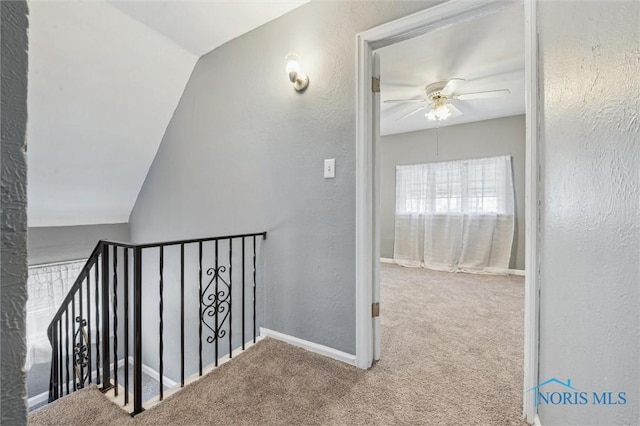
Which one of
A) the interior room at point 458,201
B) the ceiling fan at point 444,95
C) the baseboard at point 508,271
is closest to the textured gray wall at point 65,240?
the interior room at point 458,201

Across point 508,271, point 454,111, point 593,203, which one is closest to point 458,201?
point 508,271

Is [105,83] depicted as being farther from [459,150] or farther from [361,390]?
[459,150]

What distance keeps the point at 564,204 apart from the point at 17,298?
1343 mm

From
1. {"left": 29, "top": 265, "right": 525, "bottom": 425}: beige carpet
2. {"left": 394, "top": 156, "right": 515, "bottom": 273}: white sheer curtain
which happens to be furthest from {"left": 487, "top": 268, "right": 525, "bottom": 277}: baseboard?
{"left": 29, "top": 265, "right": 525, "bottom": 425}: beige carpet

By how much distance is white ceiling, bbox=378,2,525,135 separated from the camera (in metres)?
2.11

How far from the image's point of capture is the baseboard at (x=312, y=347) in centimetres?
176

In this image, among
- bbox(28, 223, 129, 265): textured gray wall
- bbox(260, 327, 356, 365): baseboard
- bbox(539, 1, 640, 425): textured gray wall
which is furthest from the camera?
bbox(28, 223, 129, 265): textured gray wall

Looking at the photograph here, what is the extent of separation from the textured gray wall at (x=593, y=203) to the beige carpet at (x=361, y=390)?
0.46 m

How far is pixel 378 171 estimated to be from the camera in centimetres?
179

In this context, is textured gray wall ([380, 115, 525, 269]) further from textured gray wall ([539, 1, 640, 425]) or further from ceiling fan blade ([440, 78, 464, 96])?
textured gray wall ([539, 1, 640, 425])

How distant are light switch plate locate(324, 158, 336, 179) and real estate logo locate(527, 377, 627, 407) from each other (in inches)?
55.8

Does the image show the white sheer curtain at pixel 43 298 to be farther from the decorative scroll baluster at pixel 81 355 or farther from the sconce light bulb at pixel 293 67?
the sconce light bulb at pixel 293 67

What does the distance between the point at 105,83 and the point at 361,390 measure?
3077 mm

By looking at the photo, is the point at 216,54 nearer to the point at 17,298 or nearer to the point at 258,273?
the point at 258,273
